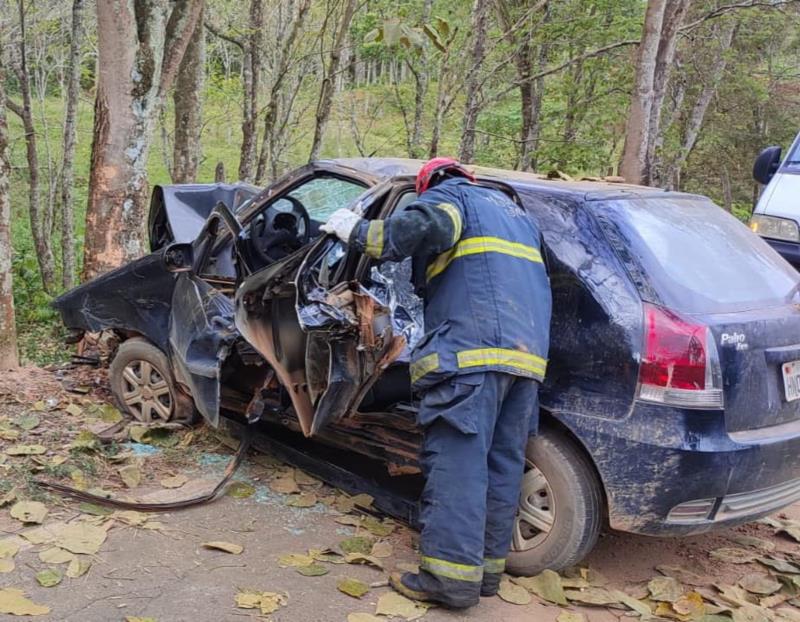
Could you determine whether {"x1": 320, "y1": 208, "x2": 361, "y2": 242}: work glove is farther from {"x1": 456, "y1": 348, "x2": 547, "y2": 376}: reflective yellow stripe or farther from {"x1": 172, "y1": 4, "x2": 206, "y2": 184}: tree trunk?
{"x1": 172, "y1": 4, "x2": 206, "y2": 184}: tree trunk

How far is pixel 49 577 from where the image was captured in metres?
2.93

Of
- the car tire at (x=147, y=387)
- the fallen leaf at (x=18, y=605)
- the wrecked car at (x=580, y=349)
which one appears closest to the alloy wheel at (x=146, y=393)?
the car tire at (x=147, y=387)

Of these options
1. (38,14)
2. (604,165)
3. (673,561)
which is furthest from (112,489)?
(38,14)

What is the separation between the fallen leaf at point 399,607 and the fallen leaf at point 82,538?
1198 mm

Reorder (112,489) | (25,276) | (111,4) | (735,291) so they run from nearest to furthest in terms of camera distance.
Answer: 1. (735,291)
2. (112,489)
3. (111,4)
4. (25,276)

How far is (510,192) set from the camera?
3.46 meters

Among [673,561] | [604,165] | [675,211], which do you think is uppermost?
[604,165]

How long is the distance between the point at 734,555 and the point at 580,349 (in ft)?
4.63

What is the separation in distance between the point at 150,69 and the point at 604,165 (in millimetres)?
8647

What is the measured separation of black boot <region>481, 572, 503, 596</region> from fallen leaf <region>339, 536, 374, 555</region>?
1.81 ft

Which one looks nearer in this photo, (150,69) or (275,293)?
(275,293)

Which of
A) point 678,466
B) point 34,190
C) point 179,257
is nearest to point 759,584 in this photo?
point 678,466

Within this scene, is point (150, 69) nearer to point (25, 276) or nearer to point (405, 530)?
point (405, 530)

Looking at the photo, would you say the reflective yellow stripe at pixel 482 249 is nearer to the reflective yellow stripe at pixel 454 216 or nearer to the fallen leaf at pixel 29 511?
the reflective yellow stripe at pixel 454 216
